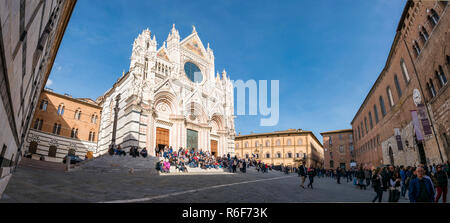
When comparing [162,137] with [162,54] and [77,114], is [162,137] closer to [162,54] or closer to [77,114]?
[162,54]

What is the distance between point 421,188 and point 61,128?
3532cm

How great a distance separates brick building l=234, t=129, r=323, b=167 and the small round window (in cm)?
2532

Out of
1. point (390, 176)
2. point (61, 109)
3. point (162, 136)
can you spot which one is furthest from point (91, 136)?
point (390, 176)

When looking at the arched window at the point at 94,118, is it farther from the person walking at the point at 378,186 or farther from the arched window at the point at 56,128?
the person walking at the point at 378,186

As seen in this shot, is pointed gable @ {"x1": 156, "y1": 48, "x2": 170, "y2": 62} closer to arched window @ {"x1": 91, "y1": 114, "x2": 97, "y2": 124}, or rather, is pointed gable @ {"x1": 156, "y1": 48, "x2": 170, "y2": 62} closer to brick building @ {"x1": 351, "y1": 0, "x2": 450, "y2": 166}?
arched window @ {"x1": 91, "y1": 114, "x2": 97, "y2": 124}

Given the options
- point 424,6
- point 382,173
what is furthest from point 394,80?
point 382,173

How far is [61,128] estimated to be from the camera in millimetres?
27906

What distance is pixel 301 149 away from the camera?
51.0m

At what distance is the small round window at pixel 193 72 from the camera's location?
3082cm

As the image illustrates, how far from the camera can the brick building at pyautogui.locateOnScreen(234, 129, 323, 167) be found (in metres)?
50.9
